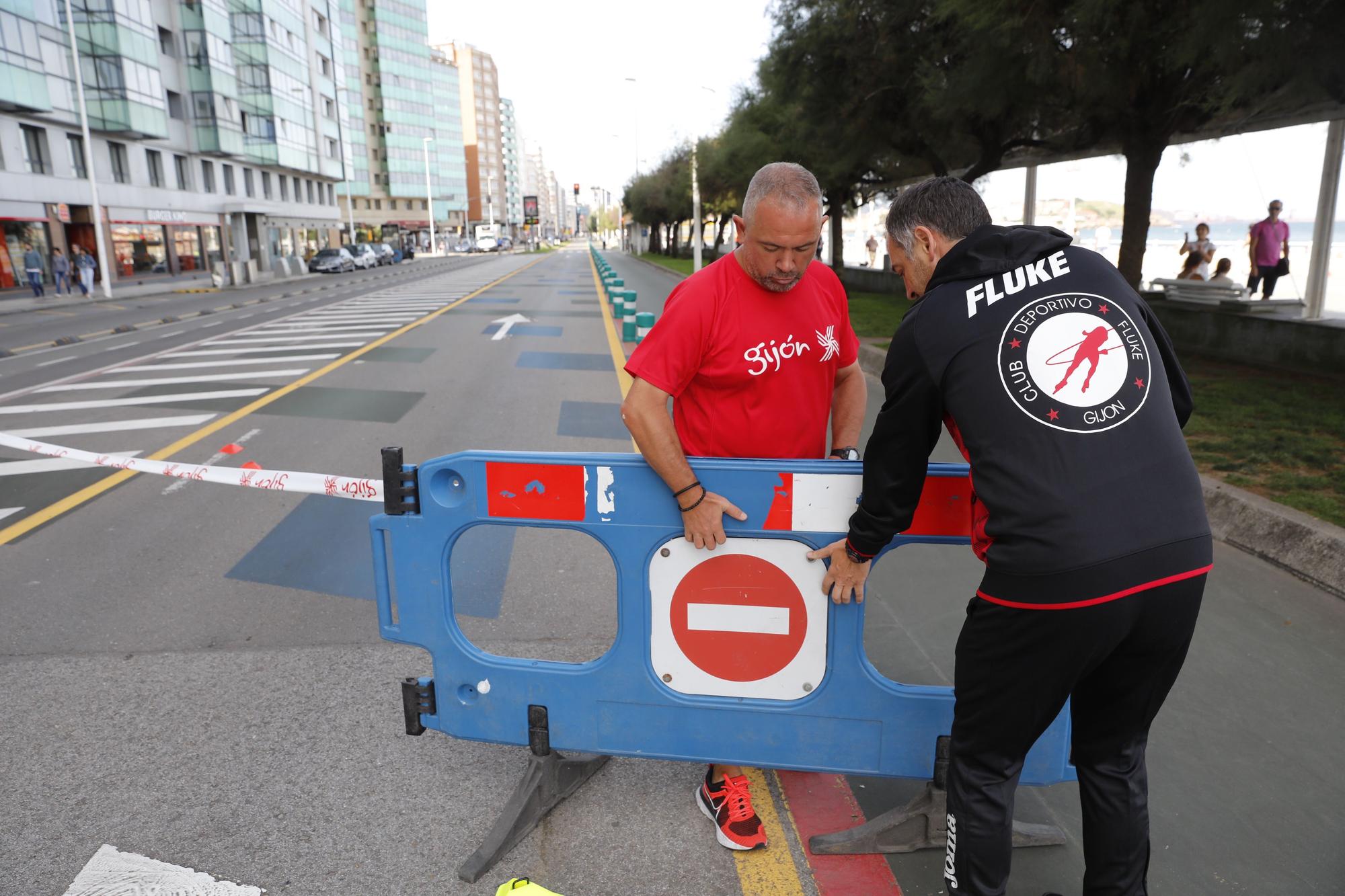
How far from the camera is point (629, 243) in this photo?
10800 centimetres

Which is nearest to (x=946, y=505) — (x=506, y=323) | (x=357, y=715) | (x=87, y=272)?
(x=357, y=715)

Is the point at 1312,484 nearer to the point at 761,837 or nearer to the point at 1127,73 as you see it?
the point at 761,837

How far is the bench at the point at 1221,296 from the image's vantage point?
543 inches

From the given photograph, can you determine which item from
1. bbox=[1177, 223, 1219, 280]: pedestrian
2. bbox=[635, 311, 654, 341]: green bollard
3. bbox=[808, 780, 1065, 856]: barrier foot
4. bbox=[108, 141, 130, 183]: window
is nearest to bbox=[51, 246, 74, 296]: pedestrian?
bbox=[108, 141, 130, 183]: window

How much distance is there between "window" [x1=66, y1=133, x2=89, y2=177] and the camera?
37.0 metres

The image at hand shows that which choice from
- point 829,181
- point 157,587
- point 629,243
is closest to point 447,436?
point 157,587

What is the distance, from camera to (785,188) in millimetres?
2707

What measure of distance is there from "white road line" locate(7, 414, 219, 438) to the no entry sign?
7800 millimetres

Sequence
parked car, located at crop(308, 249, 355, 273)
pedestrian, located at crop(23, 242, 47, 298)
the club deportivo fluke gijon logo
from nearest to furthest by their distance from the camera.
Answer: the club deportivo fluke gijon logo → pedestrian, located at crop(23, 242, 47, 298) → parked car, located at crop(308, 249, 355, 273)

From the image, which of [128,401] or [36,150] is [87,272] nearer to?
[36,150]

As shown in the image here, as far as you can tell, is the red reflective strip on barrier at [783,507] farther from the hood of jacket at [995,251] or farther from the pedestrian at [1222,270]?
the pedestrian at [1222,270]

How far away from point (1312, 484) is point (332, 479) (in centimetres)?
622

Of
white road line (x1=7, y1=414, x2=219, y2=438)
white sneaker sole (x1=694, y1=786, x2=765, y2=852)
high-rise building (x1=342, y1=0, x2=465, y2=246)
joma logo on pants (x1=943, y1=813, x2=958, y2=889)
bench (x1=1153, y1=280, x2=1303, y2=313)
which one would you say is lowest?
white sneaker sole (x1=694, y1=786, x2=765, y2=852)

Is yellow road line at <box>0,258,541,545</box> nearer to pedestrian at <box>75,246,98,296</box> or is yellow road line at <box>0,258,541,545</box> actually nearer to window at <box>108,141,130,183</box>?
pedestrian at <box>75,246,98,296</box>
